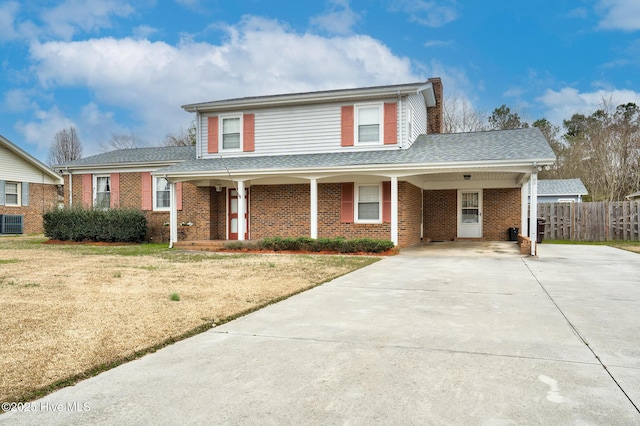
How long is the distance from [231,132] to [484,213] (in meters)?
10.5

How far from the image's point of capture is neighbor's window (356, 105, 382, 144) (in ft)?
53.7

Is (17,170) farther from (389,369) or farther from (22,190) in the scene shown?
(389,369)

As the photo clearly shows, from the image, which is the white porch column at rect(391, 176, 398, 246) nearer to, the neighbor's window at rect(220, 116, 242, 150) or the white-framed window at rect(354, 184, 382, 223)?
the white-framed window at rect(354, 184, 382, 223)

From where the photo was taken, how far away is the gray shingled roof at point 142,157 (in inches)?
790

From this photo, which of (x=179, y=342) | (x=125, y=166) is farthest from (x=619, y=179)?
(x=179, y=342)

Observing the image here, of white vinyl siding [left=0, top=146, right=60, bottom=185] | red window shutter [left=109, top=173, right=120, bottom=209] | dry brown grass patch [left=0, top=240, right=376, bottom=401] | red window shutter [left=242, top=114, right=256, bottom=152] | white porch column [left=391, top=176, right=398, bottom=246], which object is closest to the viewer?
dry brown grass patch [left=0, top=240, right=376, bottom=401]

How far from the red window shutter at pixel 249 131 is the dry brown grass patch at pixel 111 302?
22.3ft

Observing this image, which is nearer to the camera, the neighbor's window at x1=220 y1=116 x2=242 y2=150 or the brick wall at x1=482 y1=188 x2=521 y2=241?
the neighbor's window at x1=220 y1=116 x2=242 y2=150

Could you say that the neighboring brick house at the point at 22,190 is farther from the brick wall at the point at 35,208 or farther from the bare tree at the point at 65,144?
the bare tree at the point at 65,144

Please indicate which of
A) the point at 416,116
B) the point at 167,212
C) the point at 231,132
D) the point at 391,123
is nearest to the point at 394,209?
the point at 391,123

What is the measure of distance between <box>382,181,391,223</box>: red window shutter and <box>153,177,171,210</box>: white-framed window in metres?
9.18

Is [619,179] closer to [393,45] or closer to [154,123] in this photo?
[393,45]

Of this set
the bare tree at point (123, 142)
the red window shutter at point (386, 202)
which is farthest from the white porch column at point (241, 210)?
the bare tree at point (123, 142)

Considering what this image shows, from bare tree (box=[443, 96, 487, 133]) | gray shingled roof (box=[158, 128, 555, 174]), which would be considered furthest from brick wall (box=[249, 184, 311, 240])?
bare tree (box=[443, 96, 487, 133])
